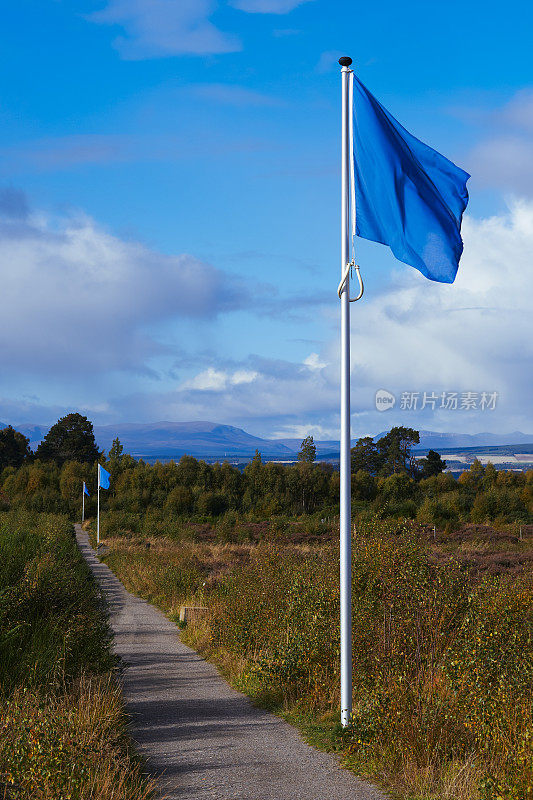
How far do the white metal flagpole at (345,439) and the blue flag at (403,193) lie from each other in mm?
185

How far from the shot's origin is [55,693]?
761cm

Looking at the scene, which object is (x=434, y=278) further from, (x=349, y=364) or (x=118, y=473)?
(x=118, y=473)

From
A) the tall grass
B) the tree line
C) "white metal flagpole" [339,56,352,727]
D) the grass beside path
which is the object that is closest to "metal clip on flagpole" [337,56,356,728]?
"white metal flagpole" [339,56,352,727]

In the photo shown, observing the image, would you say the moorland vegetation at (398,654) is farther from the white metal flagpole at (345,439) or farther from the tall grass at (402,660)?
the white metal flagpole at (345,439)

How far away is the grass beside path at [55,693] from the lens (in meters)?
5.18

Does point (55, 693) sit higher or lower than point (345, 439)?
lower

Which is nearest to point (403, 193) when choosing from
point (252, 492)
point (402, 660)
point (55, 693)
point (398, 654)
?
point (398, 654)

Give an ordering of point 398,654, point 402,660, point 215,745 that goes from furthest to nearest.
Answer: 1. point 402,660
2. point 398,654
3. point 215,745

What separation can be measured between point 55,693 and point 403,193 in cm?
624

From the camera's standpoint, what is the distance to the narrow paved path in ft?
20.1

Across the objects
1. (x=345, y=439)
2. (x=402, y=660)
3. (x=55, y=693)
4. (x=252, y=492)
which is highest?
(x=345, y=439)

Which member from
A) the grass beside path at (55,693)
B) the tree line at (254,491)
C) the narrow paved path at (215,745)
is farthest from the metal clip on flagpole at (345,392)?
the tree line at (254,491)

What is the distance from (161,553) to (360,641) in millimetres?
20171

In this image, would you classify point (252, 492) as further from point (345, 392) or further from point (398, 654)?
point (345, 392)
